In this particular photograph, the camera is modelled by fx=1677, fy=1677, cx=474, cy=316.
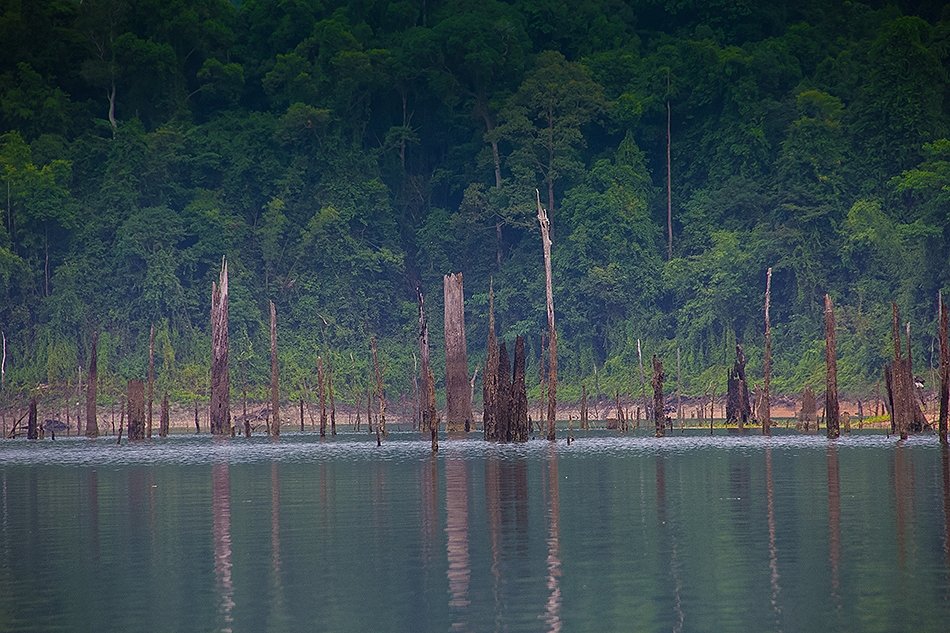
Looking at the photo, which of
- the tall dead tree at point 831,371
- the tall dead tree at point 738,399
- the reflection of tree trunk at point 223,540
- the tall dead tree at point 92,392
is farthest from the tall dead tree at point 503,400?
the tall dead tree at point 92,392

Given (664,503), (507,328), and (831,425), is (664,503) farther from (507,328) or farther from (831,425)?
(507,328)

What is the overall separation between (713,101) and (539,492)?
7512 cm

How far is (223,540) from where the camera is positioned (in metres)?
32.7

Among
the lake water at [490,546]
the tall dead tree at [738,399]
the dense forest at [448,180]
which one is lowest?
the lake water at [490,546]

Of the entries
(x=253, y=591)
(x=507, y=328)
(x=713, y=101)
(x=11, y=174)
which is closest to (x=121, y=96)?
(x=11, y=174)

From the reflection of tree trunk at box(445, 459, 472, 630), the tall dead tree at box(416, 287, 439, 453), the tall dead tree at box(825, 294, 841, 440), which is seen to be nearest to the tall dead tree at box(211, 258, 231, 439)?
the tall dead tree at box(416, 287, 439, 453)

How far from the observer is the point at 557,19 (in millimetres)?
123312

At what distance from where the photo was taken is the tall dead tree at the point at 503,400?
61812 mm

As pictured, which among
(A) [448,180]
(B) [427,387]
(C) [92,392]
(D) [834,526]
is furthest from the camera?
(A) [448,180]

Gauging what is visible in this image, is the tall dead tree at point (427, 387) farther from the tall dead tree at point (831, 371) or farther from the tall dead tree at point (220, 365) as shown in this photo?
the tall dead tree at point (831, 371)

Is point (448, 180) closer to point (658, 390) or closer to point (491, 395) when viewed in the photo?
point (658, 390)

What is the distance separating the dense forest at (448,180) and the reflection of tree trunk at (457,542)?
59.5 m

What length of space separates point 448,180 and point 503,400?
199ft

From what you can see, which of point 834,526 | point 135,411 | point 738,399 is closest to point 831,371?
point 738,399
